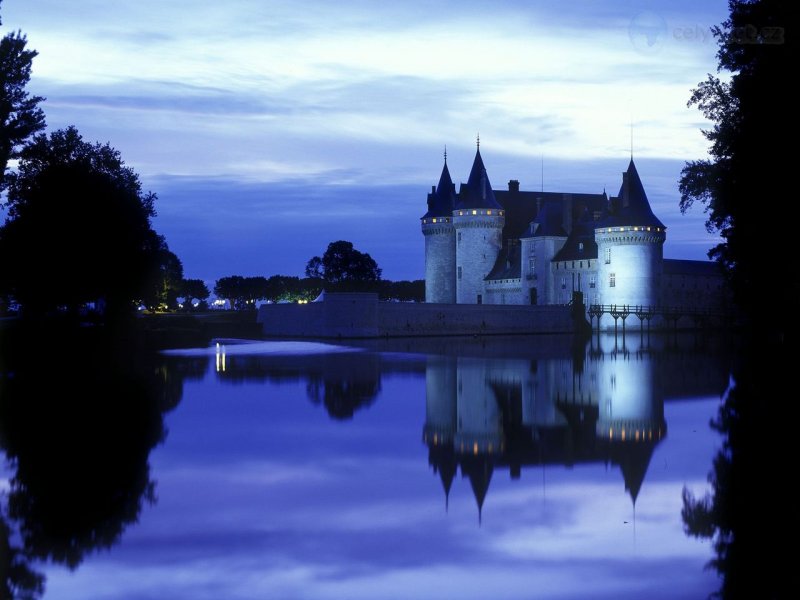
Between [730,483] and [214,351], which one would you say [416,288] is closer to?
[214,351]

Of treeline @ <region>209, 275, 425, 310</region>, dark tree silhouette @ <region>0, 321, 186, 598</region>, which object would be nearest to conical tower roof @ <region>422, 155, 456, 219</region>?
treeline @ <region>209, 275, 425, 310</region>

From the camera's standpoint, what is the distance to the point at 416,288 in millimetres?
118562

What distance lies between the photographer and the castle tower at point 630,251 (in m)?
66.6

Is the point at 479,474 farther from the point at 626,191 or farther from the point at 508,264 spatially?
the point at 508,264

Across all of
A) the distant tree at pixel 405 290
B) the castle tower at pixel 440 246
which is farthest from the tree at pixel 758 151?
the distant tree at pixel 405 290

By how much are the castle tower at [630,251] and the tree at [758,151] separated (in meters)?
40.1

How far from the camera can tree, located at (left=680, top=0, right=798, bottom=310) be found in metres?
20.4

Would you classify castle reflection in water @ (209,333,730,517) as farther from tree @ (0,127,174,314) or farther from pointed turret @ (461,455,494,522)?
tree @ (0,127,174,314)

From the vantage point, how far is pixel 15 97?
33.3 metres

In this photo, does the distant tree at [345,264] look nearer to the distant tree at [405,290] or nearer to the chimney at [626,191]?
the distant tree at [405,290]

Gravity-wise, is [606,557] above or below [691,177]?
below

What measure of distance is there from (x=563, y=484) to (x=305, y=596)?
4094mm

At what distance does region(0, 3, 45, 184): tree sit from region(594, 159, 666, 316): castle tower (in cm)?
4123

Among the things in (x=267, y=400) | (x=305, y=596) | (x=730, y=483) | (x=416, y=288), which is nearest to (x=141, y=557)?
(x=305, y=596)
